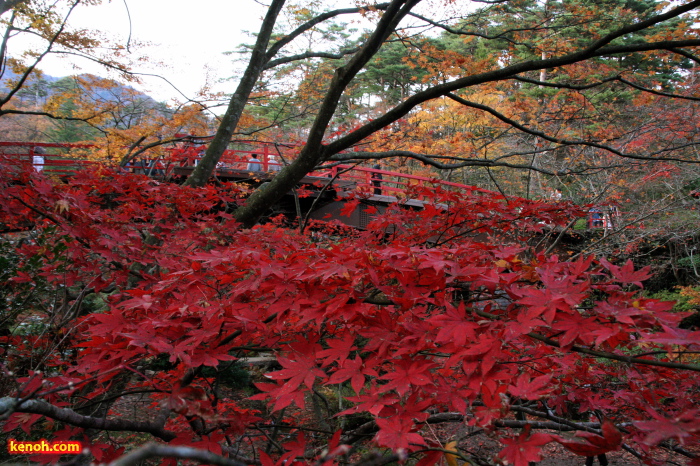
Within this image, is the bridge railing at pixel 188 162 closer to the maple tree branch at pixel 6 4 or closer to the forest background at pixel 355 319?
the forest background at pixel 355 319

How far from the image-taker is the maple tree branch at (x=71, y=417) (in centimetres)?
99

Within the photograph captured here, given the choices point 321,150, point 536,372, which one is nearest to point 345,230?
point 321,150

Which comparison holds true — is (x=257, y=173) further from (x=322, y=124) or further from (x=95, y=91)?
(x=322, y=124)

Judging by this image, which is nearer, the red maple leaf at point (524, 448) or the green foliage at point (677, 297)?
the red maple leaf at point (524, 448)

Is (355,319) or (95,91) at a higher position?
(95,91)

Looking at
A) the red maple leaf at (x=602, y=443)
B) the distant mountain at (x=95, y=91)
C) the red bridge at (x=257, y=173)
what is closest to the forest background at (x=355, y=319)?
the red maple leaf at (x=602, y=443)

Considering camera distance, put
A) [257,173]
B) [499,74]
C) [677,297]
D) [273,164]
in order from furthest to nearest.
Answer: [677,297] → [257,173] → [273,164] → [499,74]

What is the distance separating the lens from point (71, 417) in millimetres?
1214

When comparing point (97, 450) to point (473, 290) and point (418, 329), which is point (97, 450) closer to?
point (418, 329)

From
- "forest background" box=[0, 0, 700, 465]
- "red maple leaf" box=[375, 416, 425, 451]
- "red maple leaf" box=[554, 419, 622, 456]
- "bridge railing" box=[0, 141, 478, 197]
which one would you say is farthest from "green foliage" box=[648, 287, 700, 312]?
"red maple leaf" box=[375, 416, 425, 451]

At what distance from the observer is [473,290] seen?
1641mm

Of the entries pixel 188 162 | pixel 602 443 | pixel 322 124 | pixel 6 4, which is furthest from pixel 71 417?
pixel 188 162

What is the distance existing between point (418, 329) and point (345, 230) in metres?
7.60
